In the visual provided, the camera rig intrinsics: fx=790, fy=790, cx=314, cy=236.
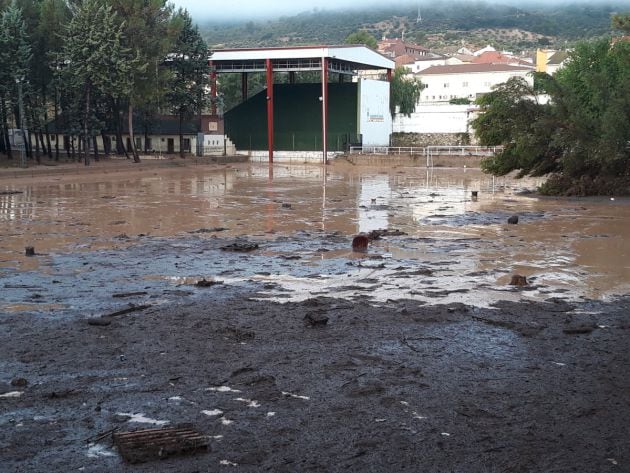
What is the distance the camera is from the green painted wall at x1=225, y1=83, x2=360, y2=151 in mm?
68812

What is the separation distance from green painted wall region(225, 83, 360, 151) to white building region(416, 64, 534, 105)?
53.6 meters

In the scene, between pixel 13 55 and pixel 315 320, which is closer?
pixel 315 320

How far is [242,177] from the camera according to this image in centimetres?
4472

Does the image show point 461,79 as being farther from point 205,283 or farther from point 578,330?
point 578,330

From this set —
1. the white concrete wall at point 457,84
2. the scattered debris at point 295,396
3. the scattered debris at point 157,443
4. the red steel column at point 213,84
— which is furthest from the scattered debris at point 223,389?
the white concrete wall at point 457,84

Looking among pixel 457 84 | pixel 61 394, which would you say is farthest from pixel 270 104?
pixel 457 84

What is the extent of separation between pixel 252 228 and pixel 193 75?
42.1 metres

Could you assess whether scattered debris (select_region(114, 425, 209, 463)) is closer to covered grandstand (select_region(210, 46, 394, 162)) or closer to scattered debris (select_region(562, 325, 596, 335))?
scattered debris (select_region(562, 325, 596, 335))

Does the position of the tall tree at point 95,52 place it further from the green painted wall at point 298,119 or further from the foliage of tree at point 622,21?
the foliage of tree at point 622,21

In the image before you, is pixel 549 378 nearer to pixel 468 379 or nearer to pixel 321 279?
pixel 468 379

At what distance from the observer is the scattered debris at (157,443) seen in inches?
220

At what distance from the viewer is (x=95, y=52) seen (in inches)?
1844

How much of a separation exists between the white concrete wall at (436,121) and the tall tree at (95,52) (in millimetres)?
36359

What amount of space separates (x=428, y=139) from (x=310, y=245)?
61.0 meters
